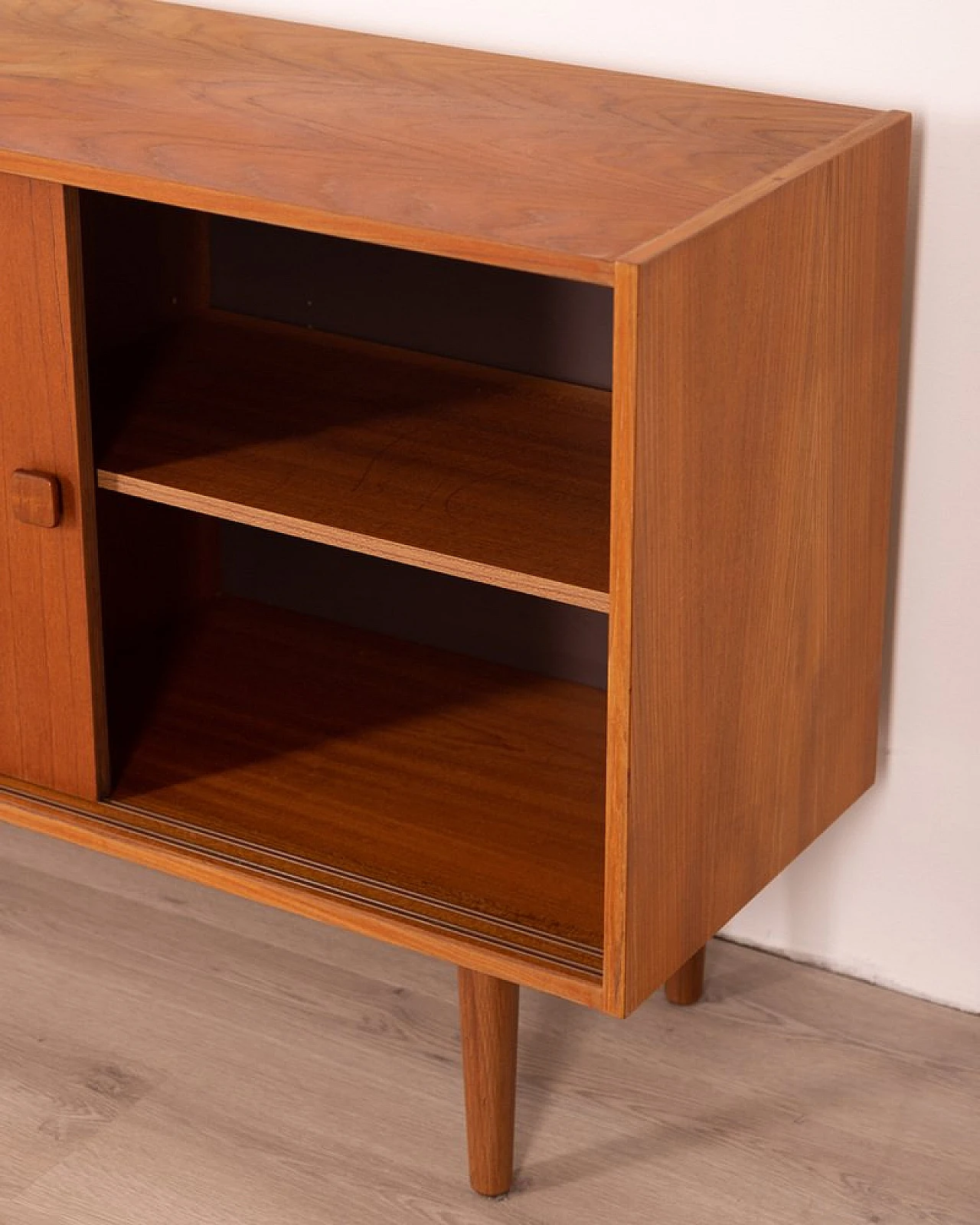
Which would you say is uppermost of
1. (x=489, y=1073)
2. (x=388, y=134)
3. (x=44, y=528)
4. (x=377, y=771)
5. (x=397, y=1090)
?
(x=388, y=134)

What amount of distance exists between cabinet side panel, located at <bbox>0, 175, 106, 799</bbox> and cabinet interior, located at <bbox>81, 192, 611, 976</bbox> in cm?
5

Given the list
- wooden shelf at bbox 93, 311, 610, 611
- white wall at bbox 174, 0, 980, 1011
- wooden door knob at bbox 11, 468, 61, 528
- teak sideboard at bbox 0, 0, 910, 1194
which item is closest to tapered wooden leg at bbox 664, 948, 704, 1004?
teak sideboard at bbox 0, 0, 910, 1194

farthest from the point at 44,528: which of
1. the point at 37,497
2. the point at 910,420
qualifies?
the point at 910,420

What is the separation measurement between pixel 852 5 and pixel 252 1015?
1.00 metres

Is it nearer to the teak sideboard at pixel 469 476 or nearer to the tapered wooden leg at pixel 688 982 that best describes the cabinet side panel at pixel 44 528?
the teak sideboard at pixel 469 476

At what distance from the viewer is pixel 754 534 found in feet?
4.38

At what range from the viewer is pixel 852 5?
147 cm

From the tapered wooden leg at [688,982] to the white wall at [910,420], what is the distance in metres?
0.11

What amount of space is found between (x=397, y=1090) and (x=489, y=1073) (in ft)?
0.62

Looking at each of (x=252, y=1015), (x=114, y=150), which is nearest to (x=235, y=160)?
(x=114, y=150)

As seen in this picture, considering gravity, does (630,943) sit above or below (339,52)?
below

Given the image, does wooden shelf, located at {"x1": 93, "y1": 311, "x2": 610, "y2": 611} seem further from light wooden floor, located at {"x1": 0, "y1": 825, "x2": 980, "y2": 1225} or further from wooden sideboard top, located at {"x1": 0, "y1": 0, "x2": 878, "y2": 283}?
light wooden floor, located at {"x1": 0, "y1": 825, "x2": 980, "y2": 1225}

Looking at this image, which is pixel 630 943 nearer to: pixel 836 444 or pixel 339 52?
pixel 836 444

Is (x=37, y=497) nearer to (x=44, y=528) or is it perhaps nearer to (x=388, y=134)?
(x=44, y=528)
